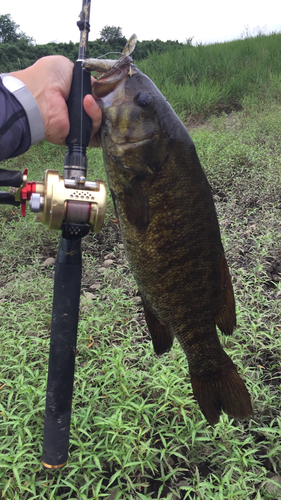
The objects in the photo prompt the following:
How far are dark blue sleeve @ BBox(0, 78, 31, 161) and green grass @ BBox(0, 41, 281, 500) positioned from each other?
1.30 m

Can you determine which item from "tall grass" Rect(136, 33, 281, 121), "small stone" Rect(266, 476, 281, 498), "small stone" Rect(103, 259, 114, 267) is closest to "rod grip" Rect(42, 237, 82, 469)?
"small stone" Rect(266, 476, 281, 498)

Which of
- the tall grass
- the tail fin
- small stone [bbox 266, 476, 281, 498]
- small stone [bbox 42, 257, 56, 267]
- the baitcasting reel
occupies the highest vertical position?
the tall grass

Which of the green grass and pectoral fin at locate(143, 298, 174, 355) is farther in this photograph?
the green grass

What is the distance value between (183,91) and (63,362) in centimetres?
845

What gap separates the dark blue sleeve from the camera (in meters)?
1.30

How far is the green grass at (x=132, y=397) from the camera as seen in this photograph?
1.68 metres

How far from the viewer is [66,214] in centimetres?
124

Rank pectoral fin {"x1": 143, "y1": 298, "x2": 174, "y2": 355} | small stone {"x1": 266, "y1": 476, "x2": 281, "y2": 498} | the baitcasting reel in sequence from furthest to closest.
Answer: small stone {"x1": 266, "y1": 476, "x2": 281, "y2": 498} → pectoral fin {"x1": 143, "y1": 298, "x2": 174, "y2": 355} → the baitcasting reel

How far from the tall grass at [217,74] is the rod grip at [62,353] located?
24.5 feet

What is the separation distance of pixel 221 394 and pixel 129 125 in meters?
1.09

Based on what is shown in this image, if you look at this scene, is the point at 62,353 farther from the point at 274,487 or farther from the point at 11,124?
the point at 274,487

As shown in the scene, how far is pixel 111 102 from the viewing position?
A: 1267 mm

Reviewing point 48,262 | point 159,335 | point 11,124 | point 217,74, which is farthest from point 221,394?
point 217,74

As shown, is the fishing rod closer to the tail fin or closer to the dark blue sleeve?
the dark blue sleeve
